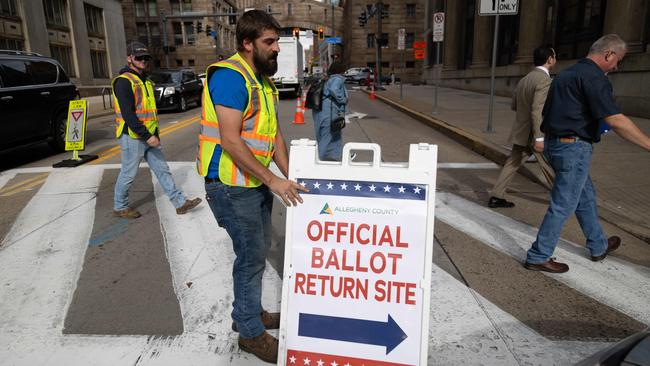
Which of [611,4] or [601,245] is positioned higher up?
[611,4]

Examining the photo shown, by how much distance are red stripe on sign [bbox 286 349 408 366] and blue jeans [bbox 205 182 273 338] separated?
43 cm

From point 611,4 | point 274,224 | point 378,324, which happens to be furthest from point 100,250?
point 611,4

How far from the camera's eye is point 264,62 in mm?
2574

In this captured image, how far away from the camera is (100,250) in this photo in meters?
4.65

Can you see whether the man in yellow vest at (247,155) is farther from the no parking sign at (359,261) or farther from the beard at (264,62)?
the no parking sign at (359,261)

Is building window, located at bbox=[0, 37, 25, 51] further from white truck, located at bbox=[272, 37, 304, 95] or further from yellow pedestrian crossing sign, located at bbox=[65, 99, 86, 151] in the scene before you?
yellow pedestrian crossing sign, located at bbox=[65, 99, 86, 151]

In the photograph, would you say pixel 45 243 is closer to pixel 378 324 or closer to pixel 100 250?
pixel 100 250

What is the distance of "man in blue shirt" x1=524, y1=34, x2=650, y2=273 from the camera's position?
3.61 m

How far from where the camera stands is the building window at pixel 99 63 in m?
34.1

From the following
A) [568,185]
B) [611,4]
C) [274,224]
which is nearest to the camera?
[568,185]

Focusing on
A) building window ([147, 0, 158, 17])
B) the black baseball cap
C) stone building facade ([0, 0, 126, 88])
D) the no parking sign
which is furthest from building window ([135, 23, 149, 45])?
the no parking sign

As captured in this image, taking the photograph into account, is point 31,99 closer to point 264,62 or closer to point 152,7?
point 264,62

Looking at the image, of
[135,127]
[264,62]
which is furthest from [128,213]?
[264,62]

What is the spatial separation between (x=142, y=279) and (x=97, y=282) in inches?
14.6
